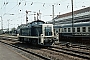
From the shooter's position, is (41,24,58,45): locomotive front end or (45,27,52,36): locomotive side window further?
(45,27,52,36): locomotive side window

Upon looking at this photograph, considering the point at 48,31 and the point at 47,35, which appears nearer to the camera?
the point at 47,35

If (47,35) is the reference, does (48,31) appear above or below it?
above

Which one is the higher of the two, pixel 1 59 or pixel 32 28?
pixel 32 28

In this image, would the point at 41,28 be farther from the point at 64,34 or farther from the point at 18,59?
the point at 64,34

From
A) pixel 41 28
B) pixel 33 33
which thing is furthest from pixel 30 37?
pixel 41 28

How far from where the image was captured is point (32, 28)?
2288 cm

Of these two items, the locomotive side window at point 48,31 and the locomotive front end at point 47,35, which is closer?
the locomotive front end at point 47,35

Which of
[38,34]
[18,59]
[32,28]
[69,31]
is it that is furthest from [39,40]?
[69,31]

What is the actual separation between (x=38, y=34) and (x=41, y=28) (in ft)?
2.81

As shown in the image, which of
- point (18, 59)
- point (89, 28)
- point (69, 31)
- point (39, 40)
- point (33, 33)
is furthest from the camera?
point (69, 31)

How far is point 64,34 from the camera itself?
33.2 metres

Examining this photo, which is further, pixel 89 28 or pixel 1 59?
pixel 89 28

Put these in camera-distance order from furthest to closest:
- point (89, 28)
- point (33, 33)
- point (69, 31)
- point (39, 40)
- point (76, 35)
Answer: point (69, 31) → point (76, 35) → point (89, 28) → point (33, 33) → point (39, 40)

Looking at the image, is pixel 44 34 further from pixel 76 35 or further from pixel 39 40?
pixel 76 35
